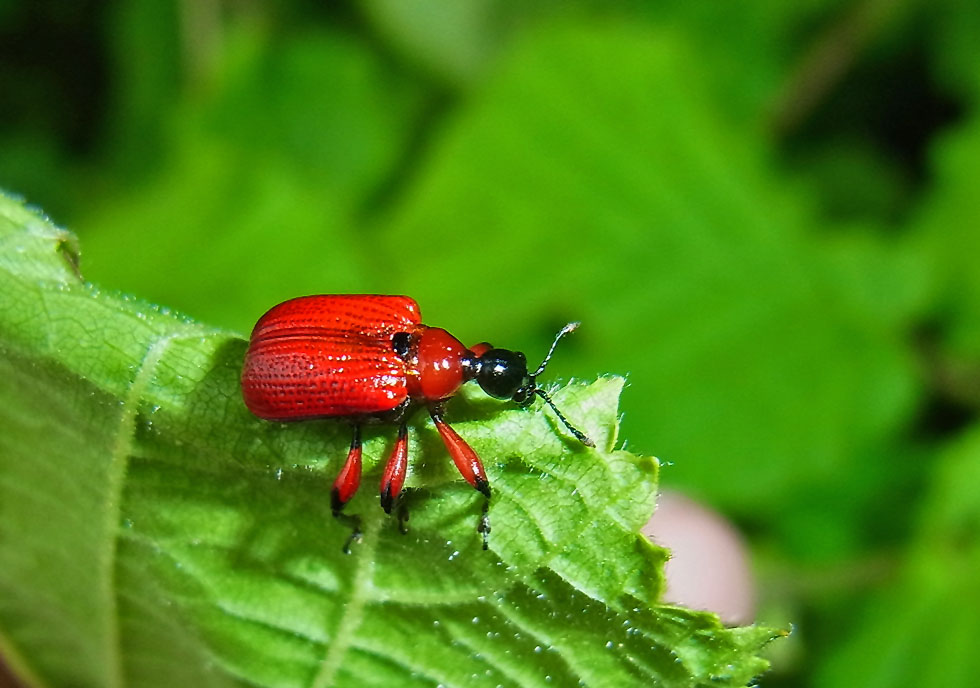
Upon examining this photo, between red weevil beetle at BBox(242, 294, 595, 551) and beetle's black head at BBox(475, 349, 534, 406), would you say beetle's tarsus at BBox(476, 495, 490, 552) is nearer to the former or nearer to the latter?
red weevil beetle at BBox(242, 294, 595, 551)

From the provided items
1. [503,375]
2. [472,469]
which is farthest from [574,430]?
[503,375]

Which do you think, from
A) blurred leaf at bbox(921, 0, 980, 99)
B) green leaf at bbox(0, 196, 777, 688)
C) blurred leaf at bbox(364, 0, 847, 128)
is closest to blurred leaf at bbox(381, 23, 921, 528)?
blurred leaf at bbox(364, 0, 847, 128)

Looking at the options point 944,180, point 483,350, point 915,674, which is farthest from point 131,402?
point 944,180

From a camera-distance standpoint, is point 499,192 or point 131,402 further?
point 499,192

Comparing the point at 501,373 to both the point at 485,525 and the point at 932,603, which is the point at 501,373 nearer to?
the point at 485,525

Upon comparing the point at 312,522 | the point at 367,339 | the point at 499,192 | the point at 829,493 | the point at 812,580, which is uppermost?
the point at 499,192

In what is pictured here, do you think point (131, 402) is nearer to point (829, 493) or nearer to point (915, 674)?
point (915, 674)
